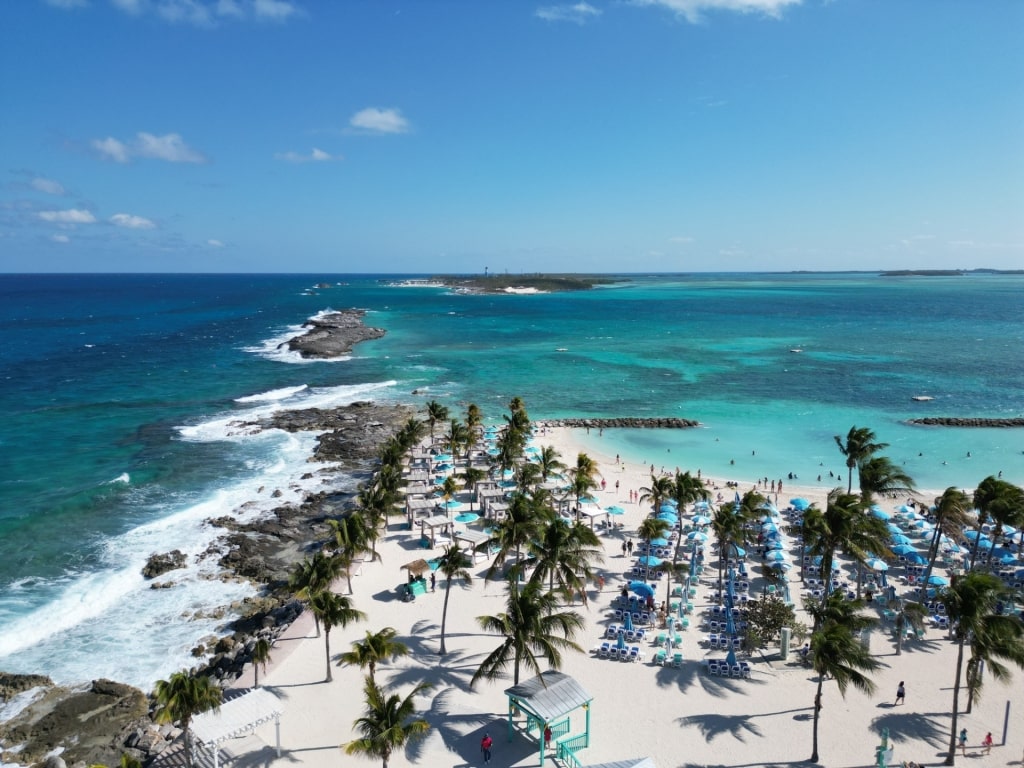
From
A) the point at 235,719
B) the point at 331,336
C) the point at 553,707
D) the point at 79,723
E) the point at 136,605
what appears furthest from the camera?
the point at 331,336

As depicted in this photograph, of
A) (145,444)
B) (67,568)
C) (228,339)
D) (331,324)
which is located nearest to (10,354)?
(228,339)

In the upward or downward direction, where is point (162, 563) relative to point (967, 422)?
downward

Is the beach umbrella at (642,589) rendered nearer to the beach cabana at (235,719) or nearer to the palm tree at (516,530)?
the palm tree at (516,530)

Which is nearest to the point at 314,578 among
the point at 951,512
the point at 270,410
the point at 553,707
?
the point at 553,707

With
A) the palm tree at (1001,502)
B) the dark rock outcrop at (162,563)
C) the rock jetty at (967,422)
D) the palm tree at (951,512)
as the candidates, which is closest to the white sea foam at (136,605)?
the dark rock outcrop at (162,563)

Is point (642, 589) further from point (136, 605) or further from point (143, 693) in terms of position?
point (136, 605)

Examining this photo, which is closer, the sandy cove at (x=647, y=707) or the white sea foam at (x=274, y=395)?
the sandy cove at (x=647, y=707)

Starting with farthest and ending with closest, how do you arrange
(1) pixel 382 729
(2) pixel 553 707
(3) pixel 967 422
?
(3) pixel 967 422
(2) pixel 553 707
(1) pixel 382 729
